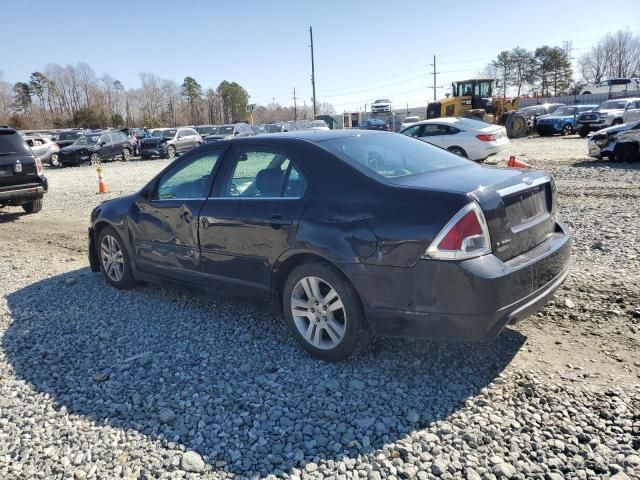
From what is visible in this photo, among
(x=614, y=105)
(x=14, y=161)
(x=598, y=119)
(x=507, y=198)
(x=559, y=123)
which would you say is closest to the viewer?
(x=507, y=198)

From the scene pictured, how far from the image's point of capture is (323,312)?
3.74 meters

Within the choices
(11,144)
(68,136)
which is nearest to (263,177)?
(11,144)

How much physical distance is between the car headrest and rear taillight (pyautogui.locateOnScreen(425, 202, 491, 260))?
4.73 ft

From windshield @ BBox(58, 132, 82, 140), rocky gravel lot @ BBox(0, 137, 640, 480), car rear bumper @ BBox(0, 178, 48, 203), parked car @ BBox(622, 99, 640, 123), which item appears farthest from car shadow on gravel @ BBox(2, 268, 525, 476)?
windshield @ BBox(58, 132, 82, 140)

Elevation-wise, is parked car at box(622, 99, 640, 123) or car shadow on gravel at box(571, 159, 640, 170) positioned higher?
parked car at box(622, 99, 640, 123)

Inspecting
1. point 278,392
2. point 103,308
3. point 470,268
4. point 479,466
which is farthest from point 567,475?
point 103,308

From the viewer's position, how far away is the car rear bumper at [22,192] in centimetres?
1040

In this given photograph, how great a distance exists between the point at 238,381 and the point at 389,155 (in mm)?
2038

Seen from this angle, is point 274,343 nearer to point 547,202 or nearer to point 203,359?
point 203,359

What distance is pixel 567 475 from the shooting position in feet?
8.33

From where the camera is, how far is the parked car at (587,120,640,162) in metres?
13.7

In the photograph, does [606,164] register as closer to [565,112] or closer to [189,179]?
[189,179]

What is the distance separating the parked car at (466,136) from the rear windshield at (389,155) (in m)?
10.5

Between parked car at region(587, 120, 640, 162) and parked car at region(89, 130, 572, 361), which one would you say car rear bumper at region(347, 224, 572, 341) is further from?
parked car at region(587, 120, 640, 162)
